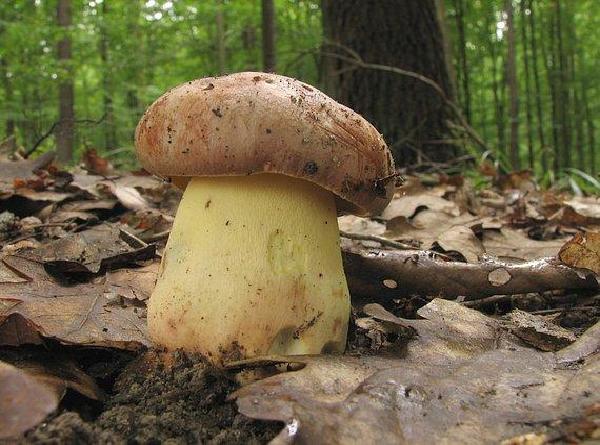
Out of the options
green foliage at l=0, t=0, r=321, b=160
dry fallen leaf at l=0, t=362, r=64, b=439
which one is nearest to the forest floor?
dry fallen leaf at l=0, t=362, r=64, b=439

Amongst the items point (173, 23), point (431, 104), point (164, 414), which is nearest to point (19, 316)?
point (164, 414)

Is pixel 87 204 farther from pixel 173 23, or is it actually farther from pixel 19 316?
pixel 173 23

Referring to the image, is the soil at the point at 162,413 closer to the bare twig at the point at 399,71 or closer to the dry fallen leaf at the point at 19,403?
the dry fallen leaf at the point at 19,403

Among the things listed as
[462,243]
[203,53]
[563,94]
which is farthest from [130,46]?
[563,94]

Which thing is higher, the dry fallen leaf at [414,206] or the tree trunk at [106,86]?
the tree trunk at [106,86]

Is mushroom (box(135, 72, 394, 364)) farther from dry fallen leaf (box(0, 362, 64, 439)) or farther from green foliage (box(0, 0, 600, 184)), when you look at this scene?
green foliage (box(0, 0, 600, 184))

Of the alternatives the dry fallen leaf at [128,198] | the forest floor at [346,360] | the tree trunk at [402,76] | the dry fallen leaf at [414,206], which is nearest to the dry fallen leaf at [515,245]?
the forest floor at [346,360]
